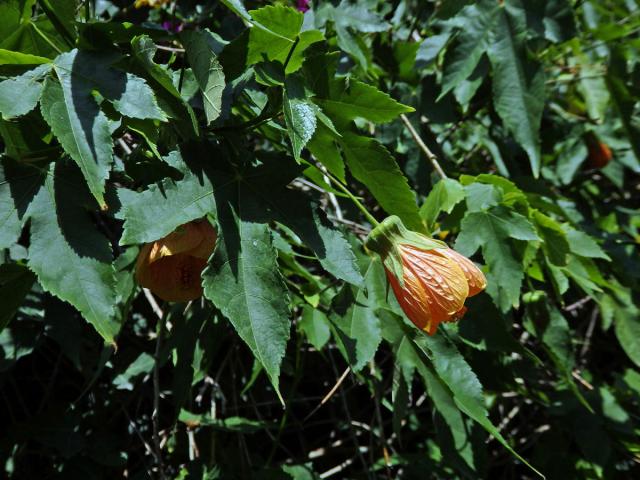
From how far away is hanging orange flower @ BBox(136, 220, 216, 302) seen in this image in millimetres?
717

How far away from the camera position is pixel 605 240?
128cm

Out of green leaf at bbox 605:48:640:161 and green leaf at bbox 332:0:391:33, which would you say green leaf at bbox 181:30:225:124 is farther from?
green leaf at bbox 605:48:640:161

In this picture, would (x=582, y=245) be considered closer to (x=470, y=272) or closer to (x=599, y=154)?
(x=470, y=272)

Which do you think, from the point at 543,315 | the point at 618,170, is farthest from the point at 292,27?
the point at 618,170

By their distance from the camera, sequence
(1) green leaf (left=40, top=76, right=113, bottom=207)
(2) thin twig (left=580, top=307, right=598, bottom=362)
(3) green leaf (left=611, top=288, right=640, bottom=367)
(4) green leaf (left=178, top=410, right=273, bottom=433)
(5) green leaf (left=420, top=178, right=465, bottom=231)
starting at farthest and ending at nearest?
1. (2) thin twig (left=580, top=307, right=598, bottom=362)
2. (3) green leaf (left=611, top=288, right=640, bottom=367)
3. (4) green leaf (left=178, top=410, right=273, bottom=433)
4. (5) green leaf (left=420, top=178, right=465, bottom=231)
5. (1) green leaf (left=40, top=76, right=113, bottom=207)

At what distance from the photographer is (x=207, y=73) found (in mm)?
654

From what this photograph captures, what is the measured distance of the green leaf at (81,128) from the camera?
A: 587 mm

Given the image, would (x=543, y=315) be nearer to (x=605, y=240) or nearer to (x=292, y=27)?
(x=605, y=240)

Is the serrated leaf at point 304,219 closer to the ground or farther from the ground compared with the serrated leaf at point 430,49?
closer to the ground

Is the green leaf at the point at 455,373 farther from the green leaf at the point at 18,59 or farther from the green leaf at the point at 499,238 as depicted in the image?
the green leaf at the point at 18,59

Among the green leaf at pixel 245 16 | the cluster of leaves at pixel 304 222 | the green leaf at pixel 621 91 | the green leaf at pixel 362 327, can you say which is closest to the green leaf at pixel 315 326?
the cluster of leaves at pixel 304 222

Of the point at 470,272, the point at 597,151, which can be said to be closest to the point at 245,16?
the point at 470,272

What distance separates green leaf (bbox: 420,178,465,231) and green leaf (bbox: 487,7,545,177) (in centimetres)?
14

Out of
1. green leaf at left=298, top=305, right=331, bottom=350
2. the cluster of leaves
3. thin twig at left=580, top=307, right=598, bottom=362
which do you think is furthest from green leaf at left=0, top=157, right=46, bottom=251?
thin twig at left=580, top=307, right=598, bottom=362
